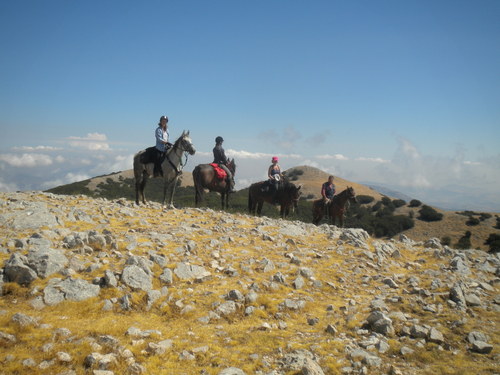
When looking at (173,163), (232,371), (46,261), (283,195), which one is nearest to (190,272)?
(46,261)

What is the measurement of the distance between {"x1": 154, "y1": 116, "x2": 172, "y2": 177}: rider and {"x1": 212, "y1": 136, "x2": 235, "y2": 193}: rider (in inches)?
133

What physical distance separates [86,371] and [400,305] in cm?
603

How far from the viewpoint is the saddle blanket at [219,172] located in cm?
1684

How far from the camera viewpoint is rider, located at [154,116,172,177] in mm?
14049

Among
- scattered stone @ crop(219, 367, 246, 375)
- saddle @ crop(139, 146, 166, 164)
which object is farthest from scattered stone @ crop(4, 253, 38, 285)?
saddle @ crop(139, 146, 166, 164)

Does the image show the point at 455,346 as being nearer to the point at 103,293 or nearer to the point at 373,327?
the point at 373,327

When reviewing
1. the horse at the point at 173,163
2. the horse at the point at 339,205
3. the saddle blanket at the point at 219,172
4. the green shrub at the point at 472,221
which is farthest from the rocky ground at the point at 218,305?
the green shrub at the point at 472,221

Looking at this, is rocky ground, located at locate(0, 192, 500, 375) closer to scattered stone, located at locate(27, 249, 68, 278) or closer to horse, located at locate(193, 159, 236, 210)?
scattered stone, located at locate(27, 249, 68, 278)

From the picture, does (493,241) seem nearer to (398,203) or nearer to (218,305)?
(398,203)

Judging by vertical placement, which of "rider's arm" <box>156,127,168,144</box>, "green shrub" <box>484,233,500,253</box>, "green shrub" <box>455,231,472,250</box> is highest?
"rider's arm" <box>156,127,168,144</box>

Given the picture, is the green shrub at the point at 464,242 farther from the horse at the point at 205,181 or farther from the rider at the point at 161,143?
the rider at the point at 161,143

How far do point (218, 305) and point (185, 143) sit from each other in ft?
32.1

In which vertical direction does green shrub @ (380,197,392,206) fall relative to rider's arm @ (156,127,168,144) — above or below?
below

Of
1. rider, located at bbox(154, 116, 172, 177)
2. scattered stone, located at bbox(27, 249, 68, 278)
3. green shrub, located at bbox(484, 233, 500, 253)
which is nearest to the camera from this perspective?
scattered stone, located at bbox(27, 249, 68, 278)
